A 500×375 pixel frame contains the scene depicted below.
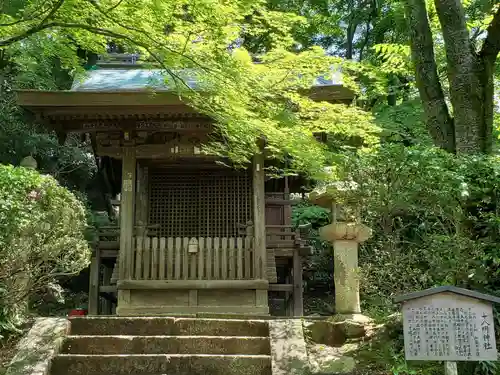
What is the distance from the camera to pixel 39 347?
511cm

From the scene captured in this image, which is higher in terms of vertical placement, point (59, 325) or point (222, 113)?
point (222, 113)

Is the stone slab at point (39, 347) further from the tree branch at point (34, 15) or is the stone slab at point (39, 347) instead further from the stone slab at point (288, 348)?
the tree branch at point (34, 15)

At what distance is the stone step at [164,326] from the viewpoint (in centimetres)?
573

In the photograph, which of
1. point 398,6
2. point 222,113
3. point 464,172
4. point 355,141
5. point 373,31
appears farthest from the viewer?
point 373,31

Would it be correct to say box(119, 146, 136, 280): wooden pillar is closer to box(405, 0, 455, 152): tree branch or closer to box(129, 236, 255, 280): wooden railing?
box(129, 236, 255, 280): wooden railing

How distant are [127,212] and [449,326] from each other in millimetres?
6151

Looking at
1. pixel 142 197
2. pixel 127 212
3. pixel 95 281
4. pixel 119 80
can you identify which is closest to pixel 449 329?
pixel 127 212

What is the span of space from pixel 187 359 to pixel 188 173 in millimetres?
5789

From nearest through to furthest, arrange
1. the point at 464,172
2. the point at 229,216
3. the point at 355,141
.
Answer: the point at 464,172 < the point at 355,141 < the point at 229,216

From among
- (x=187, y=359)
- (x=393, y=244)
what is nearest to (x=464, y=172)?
(x=393, y=244)

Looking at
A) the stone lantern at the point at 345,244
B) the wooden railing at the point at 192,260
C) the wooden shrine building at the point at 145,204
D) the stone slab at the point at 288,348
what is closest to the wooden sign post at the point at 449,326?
the stone slab at the point at 288,348

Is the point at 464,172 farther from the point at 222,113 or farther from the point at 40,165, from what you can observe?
the point at 40,165

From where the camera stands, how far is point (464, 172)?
4895 mm

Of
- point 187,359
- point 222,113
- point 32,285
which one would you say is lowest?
point 187,359
